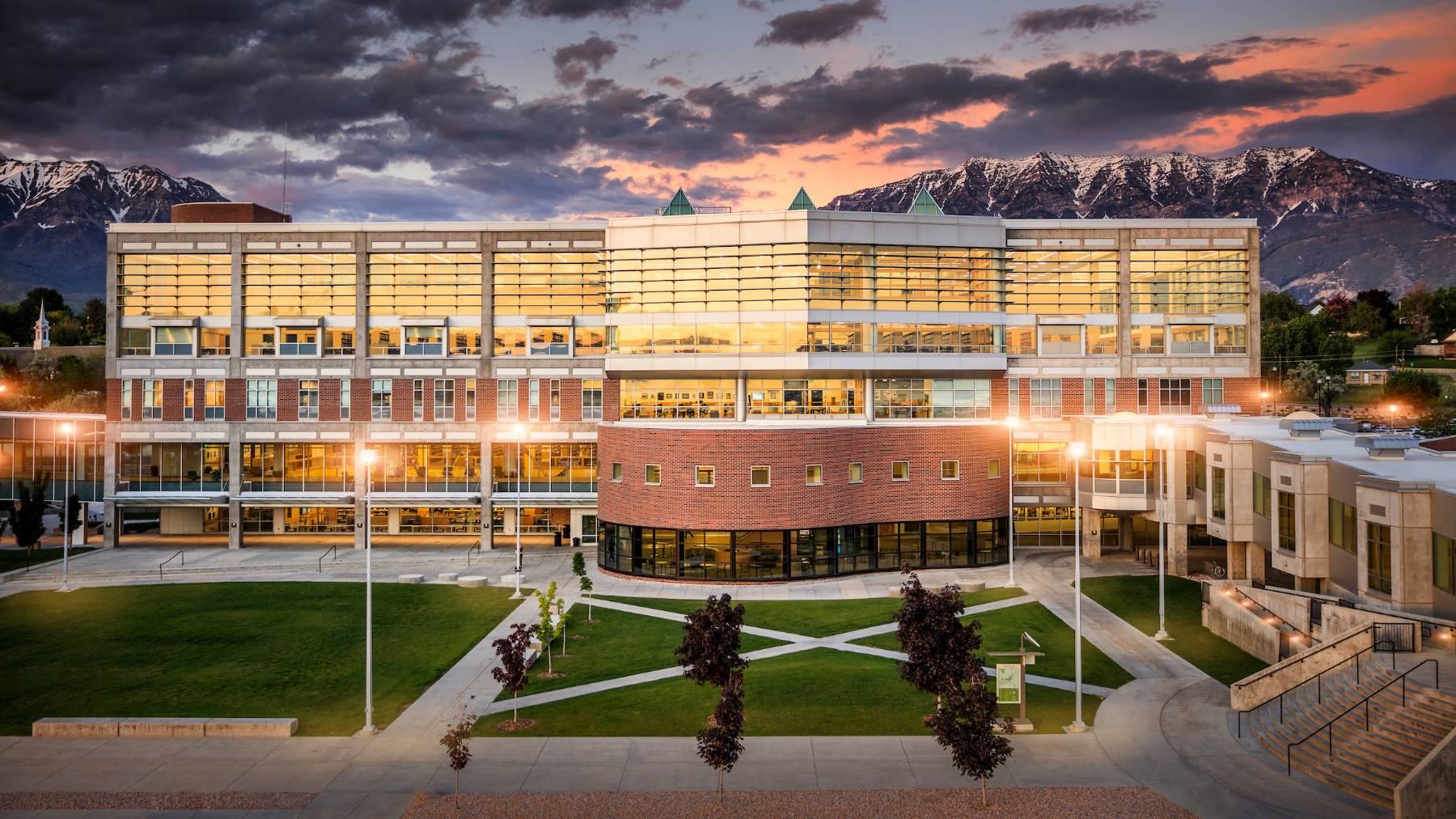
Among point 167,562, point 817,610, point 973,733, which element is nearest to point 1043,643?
point 817,610

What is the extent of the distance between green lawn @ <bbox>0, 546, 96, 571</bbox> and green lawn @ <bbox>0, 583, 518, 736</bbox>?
8.99 meters

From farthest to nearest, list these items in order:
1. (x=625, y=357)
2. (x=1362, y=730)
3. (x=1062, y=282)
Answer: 1. (x=1062, y=282)
2. (x=625, y=357)
3. (x=1362, y=730)

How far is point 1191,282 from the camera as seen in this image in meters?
51.8

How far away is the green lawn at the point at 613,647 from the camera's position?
91.6 ft

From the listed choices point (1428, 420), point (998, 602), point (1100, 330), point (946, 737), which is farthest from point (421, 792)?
point (1428, 420)

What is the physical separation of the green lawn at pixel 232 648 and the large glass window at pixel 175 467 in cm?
1386

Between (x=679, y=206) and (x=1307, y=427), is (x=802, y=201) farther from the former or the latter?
(x=1307, y=427)

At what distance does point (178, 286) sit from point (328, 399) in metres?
12.2

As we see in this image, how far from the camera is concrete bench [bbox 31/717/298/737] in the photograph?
22.6 metres

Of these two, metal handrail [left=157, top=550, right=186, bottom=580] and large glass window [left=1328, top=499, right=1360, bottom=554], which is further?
metal handrail [left=157, top=550, right=186, bottom=580]

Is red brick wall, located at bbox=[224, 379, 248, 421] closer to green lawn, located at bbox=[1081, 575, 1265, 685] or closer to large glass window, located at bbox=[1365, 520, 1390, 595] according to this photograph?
green lawn, located at bbox=[1081, 575, 1265, 685]

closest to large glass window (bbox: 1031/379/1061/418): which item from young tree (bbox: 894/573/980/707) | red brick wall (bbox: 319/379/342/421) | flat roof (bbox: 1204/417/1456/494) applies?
flat roof (bbox: 1204/417/1456/494)

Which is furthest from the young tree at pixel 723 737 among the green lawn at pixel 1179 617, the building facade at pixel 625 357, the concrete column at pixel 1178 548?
the concrete column at pixel 1178 548

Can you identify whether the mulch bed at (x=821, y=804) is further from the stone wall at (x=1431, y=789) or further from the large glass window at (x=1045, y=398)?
the large glass window at (x=1045, y=398)
